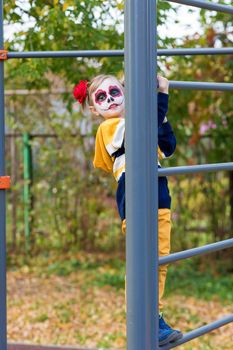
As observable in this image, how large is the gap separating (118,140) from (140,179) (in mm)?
469

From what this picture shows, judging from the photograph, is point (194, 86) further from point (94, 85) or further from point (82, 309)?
point (82, 309)

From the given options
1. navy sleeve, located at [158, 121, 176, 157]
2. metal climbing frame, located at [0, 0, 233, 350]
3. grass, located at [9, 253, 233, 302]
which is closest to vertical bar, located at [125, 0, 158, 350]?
metal climbing frame, located at [0, 0, 233, 350]

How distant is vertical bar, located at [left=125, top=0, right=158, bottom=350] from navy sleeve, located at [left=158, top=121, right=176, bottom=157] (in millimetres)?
358

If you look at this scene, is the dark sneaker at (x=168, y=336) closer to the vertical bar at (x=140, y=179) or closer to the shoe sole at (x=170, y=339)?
the shoe sole at (x=170, y=339)

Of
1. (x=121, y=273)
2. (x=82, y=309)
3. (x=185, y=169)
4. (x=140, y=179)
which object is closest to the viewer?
(x=140, y=179)


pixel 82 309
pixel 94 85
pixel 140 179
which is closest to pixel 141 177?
pixel 140 179

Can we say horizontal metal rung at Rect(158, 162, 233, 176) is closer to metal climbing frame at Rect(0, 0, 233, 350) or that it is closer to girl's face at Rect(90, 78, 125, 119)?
metal climbing frame at Rect(0, 0, 233, 350)

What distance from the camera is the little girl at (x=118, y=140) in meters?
2.55

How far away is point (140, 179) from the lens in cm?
218

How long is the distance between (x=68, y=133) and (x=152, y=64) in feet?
16.0

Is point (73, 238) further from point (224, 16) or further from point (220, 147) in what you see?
point (224, 16)

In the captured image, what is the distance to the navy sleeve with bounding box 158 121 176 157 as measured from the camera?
101 inches

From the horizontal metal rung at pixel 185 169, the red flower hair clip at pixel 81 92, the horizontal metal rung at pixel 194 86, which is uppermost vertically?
the red flower hair clip at pixel 81 92

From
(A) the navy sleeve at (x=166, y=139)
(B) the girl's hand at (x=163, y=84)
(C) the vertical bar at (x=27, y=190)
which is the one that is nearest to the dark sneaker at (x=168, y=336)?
(A) the navy sleeve at (x=166, y=139)
